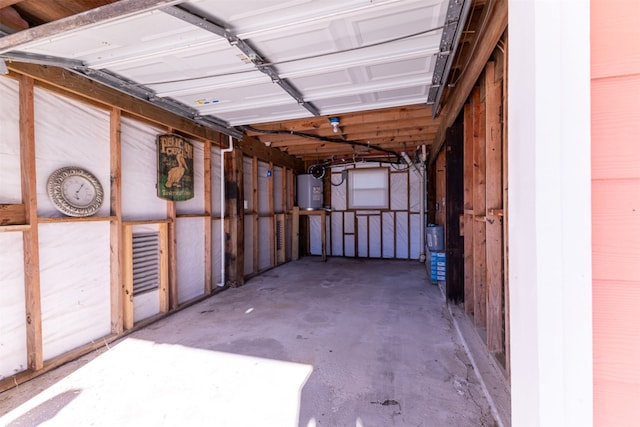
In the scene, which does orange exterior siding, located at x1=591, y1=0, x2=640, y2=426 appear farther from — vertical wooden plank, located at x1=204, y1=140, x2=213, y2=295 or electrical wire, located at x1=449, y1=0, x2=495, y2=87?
vertical wooden plank, located at x1=204, y1=140, x2=213, y2=295

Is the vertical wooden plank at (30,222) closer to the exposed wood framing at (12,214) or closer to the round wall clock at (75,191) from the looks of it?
the exposed wood framing at (12,214)

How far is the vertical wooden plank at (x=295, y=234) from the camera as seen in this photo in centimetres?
633

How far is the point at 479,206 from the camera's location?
7.87ft

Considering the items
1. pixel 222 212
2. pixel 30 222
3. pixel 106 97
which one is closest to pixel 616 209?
pixel 30 222

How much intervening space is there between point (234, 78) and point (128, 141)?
1.36m

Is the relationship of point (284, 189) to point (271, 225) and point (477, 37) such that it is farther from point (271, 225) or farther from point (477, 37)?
point (477, 37)

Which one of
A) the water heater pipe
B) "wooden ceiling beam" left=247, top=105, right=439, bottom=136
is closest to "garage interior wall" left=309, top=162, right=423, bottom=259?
"wooden ceiling beam" left=247, top=105, right=439, bottom=136

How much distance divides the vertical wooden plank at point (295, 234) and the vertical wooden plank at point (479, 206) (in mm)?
4299

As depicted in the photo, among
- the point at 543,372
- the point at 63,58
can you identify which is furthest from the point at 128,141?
the point at 543,372

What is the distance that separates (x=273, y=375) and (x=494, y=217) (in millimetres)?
1859

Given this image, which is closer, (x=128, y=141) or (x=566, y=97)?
(x=566, y=97)

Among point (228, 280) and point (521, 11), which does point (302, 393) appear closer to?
point (521, 11)

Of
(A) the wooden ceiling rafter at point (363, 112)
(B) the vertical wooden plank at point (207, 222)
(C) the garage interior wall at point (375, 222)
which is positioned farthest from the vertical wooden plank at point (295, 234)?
(B) the vertical wooden plank at point (207, 222)

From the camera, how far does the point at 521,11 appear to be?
21.5 inches
